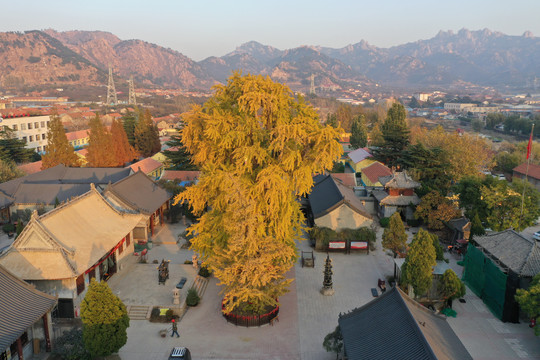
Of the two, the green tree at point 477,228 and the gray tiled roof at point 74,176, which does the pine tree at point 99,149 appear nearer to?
the gray tiled roof at point 74,176

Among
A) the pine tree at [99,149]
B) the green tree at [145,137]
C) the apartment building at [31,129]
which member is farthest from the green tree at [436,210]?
the apartment building at [31,129]

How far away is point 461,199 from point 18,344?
3222cm

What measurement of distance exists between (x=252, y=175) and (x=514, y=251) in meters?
15.3

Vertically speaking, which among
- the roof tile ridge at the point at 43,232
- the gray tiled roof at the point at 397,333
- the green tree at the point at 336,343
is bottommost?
the green tree at the point at 336,343

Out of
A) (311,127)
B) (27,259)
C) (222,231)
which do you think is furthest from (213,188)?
(27,259)

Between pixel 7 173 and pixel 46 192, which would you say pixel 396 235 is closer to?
pixel 46 192

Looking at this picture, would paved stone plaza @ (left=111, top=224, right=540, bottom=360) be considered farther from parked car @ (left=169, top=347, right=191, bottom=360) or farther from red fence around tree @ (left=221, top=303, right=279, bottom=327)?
parked car @ (left=169, top=347, right=191, bottom=360)

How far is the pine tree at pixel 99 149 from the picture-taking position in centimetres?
5150

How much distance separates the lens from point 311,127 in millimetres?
20969

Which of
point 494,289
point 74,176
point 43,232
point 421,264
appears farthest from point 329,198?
point 74,176

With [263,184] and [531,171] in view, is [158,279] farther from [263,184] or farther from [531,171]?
[531,171]

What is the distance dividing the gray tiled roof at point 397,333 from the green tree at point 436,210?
1713 centimetres

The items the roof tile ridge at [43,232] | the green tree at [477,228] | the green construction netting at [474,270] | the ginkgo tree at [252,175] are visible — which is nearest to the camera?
the ginkgo tree at [252,175]

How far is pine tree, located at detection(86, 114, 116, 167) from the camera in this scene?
169ft
